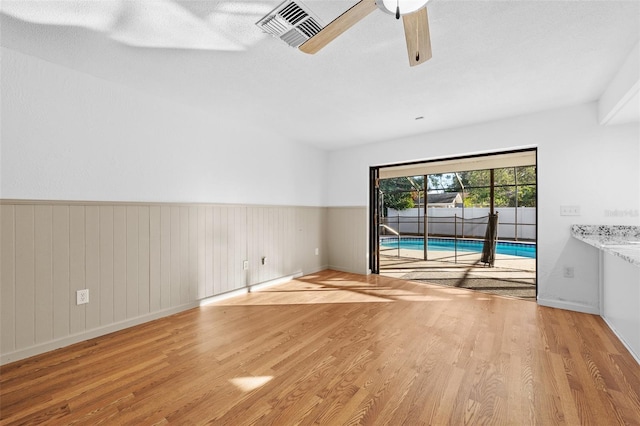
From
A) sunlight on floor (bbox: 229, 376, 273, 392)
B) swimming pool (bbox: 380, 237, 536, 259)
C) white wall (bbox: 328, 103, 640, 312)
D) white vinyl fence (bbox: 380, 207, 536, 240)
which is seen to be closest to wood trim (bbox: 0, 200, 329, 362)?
sunlight on floor (bbox: 229, 376, 273, 392)

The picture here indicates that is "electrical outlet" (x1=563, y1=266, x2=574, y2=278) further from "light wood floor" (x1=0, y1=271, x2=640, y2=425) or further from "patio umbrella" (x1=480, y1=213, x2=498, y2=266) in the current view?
"patio umbrella" (x1=480, y1=213, x2=498, y2=266)

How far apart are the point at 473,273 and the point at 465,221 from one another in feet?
18.6

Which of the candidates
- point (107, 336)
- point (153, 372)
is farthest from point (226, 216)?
Answer: point (153, 372)

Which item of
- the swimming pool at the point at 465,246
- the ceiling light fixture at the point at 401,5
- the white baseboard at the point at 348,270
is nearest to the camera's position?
the ceiling light fixture at the point at 401,5

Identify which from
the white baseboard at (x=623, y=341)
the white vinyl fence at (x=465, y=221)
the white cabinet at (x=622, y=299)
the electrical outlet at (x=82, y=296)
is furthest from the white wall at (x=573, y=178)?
the white vinyl fence at (x=465, y=221)

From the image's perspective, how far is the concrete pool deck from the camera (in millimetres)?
3988

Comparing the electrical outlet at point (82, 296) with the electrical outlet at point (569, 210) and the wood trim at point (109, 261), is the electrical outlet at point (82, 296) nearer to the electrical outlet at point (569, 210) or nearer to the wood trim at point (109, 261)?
the wood trim at point (109, 261)

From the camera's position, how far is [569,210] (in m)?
3.08

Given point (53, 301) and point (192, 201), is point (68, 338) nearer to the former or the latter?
point (53, 301)

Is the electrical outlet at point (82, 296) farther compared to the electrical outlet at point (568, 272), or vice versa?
the electrical outlet at point (568, 272)

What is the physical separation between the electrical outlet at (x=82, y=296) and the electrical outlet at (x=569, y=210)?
4.86 meters

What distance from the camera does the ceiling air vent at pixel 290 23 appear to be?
1598mm

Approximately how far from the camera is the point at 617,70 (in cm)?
232

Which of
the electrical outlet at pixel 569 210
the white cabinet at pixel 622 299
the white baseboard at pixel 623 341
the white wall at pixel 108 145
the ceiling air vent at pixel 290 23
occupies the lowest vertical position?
the white baseboard at pixel 623 341
